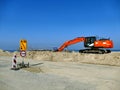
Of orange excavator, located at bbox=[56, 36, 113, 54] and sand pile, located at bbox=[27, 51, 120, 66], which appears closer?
sand pile, located at bbox=[27, 51, 120, 66]

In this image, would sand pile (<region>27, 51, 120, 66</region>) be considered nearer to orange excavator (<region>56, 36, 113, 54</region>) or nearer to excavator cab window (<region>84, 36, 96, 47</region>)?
orange excavator (<region>56, 36, 113, 54</region>)

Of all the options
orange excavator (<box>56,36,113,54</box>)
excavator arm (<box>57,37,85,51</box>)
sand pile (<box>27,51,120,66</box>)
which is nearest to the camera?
sand pile (<box>27,51,120,66</box>)

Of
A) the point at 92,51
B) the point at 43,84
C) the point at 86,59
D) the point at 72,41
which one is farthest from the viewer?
the point at 72,41

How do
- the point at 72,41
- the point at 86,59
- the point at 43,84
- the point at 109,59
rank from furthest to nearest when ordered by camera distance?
1. the point at 72,41
2. the point at 86,59
3. the point at 109,59
4. the point at 43,84

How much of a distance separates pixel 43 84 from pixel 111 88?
3806 mm

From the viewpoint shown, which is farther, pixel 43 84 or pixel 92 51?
pixel 92 51

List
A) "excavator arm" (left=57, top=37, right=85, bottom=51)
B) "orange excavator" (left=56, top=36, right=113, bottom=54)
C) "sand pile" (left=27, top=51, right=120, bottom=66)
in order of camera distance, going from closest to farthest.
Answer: "sand pile" (left=27, top=51, right=120, bottom=66) → "orange excavator" (left=56, top=36, right=113, bottom=54) → "excavator arm" (left=57, top=37, right=85, bottom=51)

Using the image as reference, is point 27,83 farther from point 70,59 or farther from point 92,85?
point 70,59

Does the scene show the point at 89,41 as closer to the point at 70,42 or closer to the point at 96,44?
the point at 96,44

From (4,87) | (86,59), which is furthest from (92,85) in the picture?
(86,59)

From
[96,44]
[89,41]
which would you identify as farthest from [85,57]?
[89,41]

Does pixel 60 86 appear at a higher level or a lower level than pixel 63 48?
lower

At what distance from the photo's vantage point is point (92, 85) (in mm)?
14125

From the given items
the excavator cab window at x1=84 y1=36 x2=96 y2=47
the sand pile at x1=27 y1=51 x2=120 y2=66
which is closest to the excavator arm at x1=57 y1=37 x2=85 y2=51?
the excavator cab window at x1=84 y1=36 x2=96 y2=47
